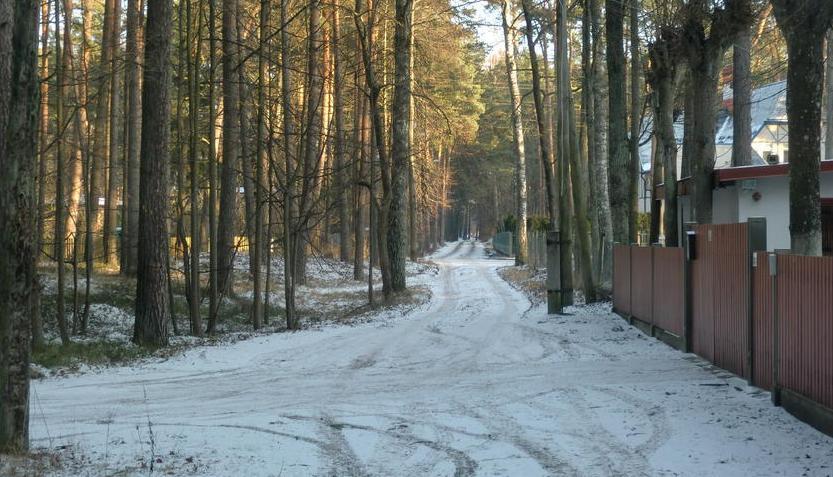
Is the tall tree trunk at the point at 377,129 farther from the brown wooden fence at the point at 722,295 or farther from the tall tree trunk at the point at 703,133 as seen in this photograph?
the brown wooden fence at the point at 722,295

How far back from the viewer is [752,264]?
9141 millimetres

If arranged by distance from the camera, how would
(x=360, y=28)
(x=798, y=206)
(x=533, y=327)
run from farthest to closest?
(x=360, y=28) → (x=533, y=327) → (x=798, y=206)

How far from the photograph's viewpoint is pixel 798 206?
9305mm

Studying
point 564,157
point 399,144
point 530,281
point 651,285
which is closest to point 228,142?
point 399,144

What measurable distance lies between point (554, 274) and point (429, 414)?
35.1 feet

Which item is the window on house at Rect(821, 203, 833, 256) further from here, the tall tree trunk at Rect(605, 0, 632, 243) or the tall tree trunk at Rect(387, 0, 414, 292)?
the tall tree trunk at Rect(387, 0, 414, 292)

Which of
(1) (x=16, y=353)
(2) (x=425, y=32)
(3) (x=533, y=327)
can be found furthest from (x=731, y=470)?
(2) (x=425, y=32)

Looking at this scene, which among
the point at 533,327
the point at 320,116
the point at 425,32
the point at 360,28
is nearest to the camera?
the point at 533,327

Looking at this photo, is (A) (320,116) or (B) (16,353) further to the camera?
(A) (320,116)

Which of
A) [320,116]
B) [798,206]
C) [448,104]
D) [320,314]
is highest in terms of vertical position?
[448,104]

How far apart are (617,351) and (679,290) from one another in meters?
1.40

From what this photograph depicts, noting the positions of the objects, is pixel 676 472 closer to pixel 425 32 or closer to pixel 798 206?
pixel 798 206

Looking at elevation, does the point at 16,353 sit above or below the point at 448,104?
below

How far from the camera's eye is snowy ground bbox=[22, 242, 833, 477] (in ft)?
22.0
